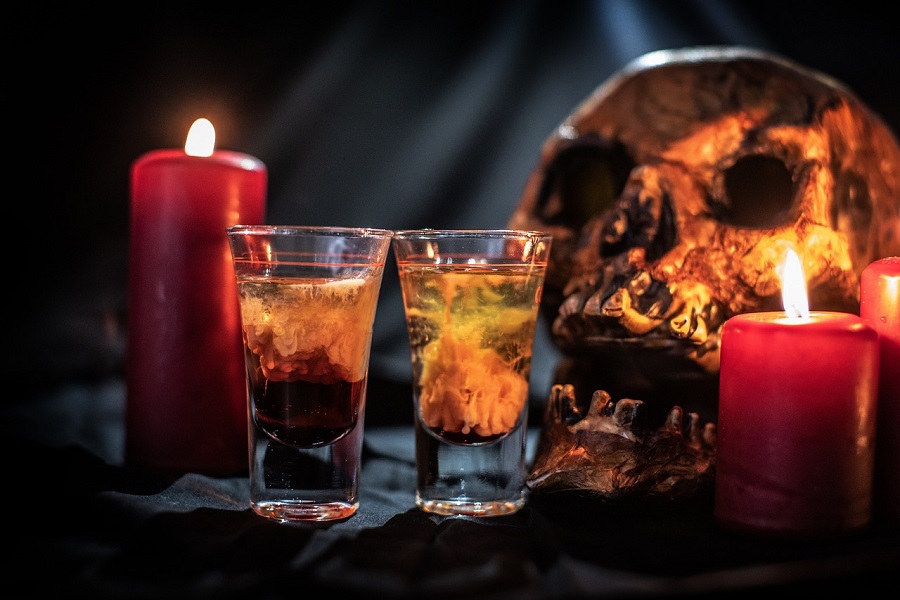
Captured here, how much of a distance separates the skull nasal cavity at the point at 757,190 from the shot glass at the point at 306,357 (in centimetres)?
57

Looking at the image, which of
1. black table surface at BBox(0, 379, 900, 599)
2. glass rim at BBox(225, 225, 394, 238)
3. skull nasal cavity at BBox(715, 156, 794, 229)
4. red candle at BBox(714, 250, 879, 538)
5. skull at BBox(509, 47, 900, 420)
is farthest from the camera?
skull nasal cavity at BBox(715, 156, 794, 229)

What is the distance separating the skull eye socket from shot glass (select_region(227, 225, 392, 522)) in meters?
0.39

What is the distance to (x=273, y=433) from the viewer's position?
1.19 m

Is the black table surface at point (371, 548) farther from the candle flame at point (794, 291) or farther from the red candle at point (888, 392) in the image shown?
the candle flame at point (794, 291)

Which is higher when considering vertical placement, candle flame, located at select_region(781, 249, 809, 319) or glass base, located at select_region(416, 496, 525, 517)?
candle flame, located at select_region(781, 249, 809, 319)

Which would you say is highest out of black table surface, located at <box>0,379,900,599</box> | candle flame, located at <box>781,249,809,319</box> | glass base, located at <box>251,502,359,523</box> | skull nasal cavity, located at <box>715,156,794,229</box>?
skull nasal cavity, located at <box>715,156,794,229</box>

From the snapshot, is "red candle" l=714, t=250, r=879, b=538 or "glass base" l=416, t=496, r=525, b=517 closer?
"red candle" l=714, t=250, r=879, b=538

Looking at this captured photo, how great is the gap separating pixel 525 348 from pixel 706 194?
375 mm

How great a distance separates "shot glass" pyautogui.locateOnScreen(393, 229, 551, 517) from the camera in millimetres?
1180

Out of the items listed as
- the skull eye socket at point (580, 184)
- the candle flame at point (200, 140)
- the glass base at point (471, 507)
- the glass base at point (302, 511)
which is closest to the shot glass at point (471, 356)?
the glass base at point (471, 507)

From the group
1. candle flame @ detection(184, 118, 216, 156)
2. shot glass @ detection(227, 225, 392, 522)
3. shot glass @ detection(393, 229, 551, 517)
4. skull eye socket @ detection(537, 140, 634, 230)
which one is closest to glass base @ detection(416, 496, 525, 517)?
shot glass @ detection(393, 229, 551, 517)

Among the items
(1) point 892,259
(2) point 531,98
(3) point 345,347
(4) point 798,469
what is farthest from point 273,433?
(2) point 531,98

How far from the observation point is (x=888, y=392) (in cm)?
111

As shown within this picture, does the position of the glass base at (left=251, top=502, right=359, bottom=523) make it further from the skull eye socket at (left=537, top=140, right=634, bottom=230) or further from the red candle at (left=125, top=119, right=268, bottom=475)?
the skull eye socket at (left=537, top=140, right=634, bottom=230)
